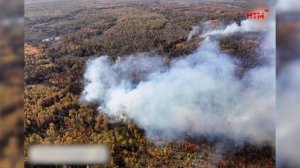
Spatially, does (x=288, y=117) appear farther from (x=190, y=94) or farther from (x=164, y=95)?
(x=164, y=95)

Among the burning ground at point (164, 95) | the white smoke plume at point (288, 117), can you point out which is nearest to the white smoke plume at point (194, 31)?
the burning ground at point (164, 95)

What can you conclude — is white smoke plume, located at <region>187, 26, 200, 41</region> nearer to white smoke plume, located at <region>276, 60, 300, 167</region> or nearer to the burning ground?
the burning ground

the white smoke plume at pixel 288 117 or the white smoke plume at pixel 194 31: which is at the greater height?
the white smoke plume at pixel 194 31

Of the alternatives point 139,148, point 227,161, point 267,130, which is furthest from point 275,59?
point 139,148

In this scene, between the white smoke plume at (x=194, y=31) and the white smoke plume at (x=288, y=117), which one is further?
the white smoke plume at (x=194, y=31)

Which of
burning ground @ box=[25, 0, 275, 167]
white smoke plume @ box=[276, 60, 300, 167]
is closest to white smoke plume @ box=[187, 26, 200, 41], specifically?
burning ground @ box=[25, 0, 275, 167]

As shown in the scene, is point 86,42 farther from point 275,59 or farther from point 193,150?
point 275,59

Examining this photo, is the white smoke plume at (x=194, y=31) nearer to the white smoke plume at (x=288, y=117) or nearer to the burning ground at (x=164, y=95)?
the burning ground at (x=164, y=95)

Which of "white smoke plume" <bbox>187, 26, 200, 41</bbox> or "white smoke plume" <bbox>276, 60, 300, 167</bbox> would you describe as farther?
"white smoke plume" <bbox>187, 26, 200, 41</bbox>
